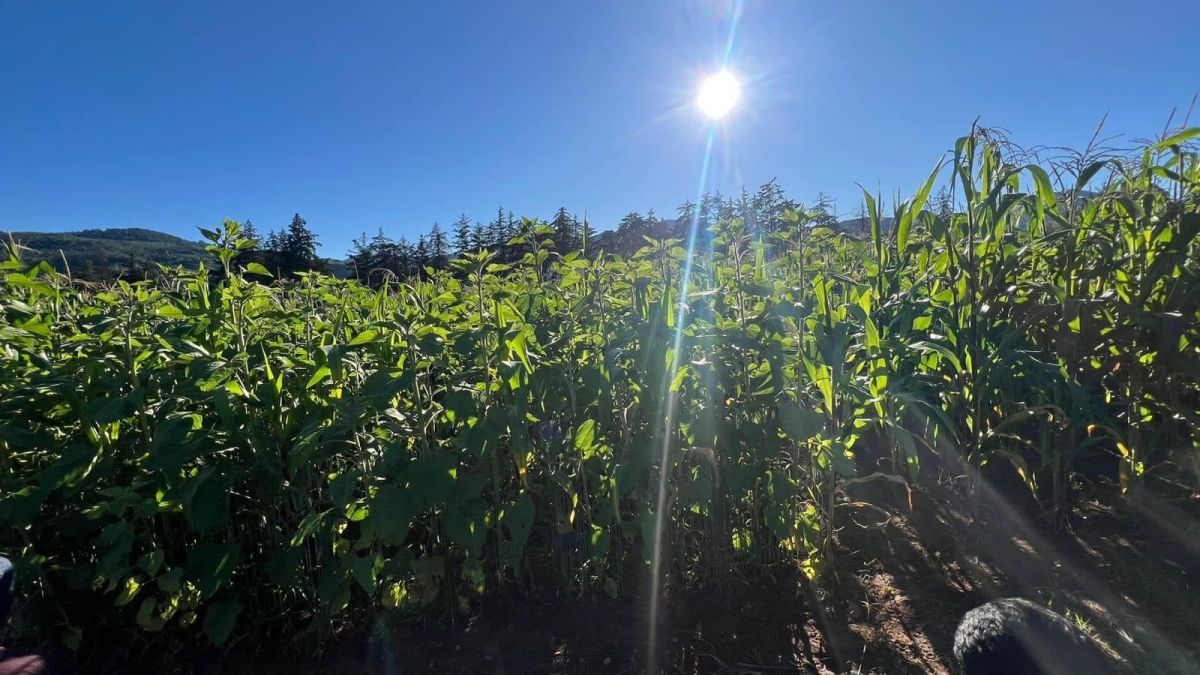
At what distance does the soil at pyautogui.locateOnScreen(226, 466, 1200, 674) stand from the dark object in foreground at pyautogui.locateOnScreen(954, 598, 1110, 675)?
232 mm

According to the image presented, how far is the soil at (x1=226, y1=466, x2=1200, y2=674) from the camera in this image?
1908 mm

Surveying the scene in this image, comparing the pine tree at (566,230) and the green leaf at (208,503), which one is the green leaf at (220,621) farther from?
the pine tree at (566,230)

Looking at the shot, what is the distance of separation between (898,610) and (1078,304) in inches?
51.7

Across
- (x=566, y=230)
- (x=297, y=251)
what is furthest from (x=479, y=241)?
(x=297, y=251)

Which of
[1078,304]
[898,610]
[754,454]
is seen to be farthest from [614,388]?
[1078,304]

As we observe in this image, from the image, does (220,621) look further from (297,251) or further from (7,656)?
(297,251)

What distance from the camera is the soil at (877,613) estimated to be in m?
1.91

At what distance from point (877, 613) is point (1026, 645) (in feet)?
2.03

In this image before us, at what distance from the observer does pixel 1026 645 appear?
1545 mm

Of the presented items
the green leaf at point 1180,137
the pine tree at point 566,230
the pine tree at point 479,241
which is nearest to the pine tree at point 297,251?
the pine tree at point 479,241

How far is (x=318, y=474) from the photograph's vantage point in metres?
2.13

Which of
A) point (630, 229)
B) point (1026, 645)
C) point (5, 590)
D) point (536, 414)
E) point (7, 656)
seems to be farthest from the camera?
point (630, 229)

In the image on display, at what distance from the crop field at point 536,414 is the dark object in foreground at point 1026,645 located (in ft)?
1.70

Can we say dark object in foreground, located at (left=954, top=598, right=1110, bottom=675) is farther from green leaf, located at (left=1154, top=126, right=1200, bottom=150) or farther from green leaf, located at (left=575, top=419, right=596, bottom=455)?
green leaf, located at (left=1154, top=126, right=1200, bottom=150)
